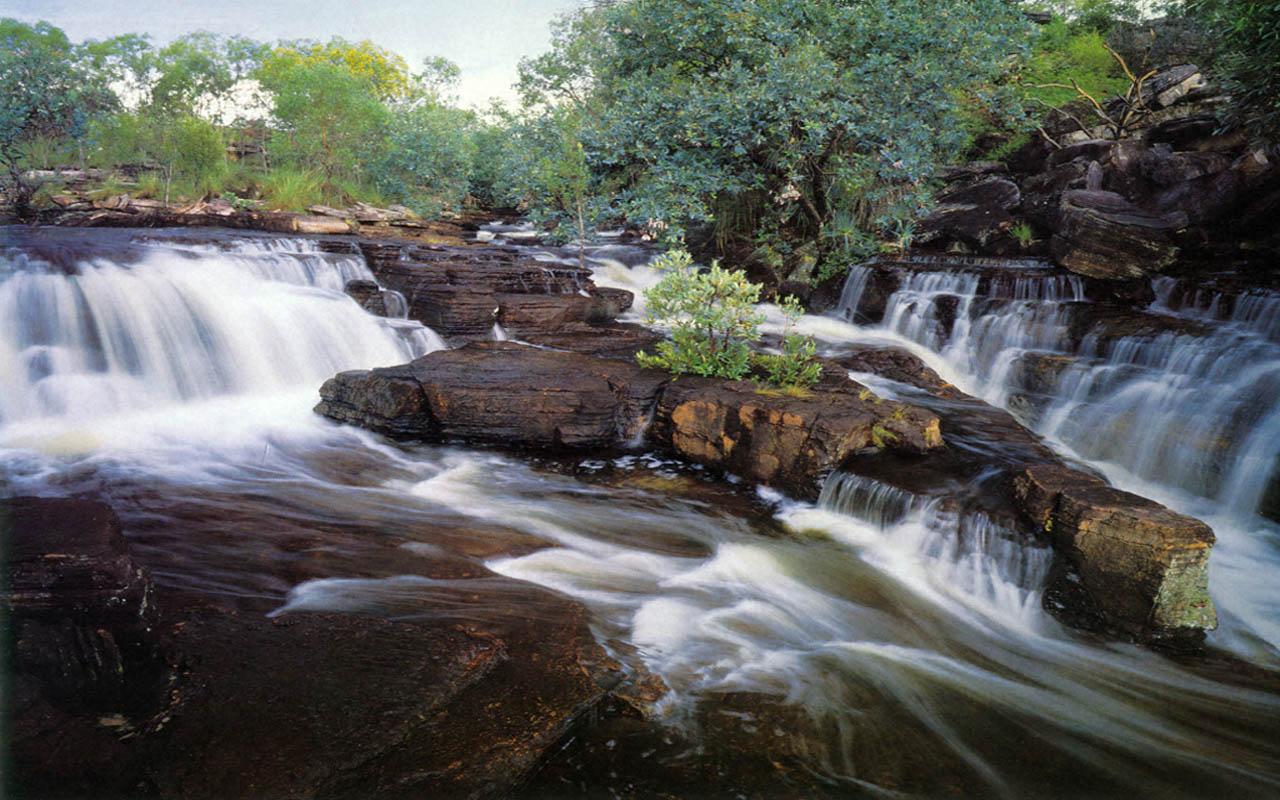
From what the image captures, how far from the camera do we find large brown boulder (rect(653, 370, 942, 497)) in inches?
245

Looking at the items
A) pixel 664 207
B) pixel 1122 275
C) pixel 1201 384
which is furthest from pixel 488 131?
pixel 1201 384

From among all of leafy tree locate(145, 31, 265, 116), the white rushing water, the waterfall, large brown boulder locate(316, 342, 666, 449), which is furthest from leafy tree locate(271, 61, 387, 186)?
large brown boulder locate(316, 342, 666, 449)

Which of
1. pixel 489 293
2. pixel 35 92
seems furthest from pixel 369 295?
pixel 35 92

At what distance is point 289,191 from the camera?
18.2 meters

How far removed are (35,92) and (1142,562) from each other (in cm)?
1020

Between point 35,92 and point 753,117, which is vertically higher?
point 753,117

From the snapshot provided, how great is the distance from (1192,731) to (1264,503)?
340 cm

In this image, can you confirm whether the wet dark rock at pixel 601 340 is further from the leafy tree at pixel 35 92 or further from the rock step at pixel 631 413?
the leafy tree at pixel 35 92

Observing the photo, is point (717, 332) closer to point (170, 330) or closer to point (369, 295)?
point (369, 295)

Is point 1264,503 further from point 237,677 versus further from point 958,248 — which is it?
point 958,248

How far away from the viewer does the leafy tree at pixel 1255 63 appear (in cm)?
702

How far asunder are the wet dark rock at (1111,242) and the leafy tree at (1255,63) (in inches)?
66.6

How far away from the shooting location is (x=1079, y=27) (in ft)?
69.9

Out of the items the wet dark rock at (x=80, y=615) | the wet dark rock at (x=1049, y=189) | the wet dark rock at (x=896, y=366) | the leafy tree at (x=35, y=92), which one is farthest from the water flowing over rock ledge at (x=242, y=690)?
the wet dark rock at (x=1049, y=189)
